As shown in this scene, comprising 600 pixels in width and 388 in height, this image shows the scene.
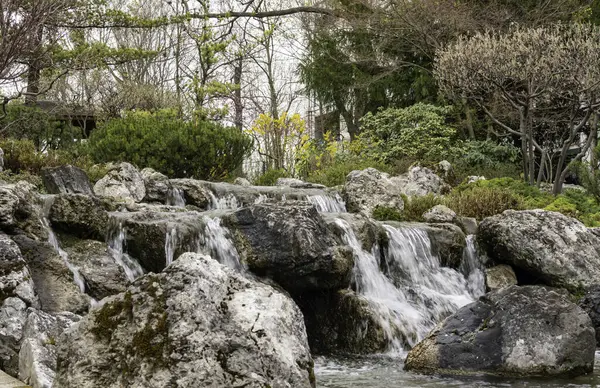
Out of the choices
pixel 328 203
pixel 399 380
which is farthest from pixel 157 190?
pixel 399 380

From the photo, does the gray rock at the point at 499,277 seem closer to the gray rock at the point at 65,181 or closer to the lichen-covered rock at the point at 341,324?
the lichen-covered rock at the point at 341,324

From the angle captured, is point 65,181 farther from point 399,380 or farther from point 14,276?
point 399,380

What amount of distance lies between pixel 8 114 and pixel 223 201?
1049cm

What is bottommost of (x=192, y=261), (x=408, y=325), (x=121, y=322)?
(x=408, y=325)

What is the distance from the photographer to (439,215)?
11.9 m

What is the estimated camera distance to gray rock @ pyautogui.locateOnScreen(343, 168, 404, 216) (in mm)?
12602

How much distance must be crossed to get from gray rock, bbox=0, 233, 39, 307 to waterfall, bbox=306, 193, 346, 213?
277 inches

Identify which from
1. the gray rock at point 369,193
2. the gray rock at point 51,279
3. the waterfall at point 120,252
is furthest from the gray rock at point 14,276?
the gray rock at point 369,193

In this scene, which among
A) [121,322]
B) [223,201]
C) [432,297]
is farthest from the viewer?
[223,201]

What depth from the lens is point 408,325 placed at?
788cm

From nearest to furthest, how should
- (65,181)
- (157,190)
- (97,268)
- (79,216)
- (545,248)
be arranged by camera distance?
(97,268) < (79,216) < (545,248) < (65,181) < (157,190)

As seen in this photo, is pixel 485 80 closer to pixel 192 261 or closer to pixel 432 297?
pixel 432 297

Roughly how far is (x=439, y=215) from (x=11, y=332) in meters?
8.24

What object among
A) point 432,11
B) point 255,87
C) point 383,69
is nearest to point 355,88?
point 383,69
